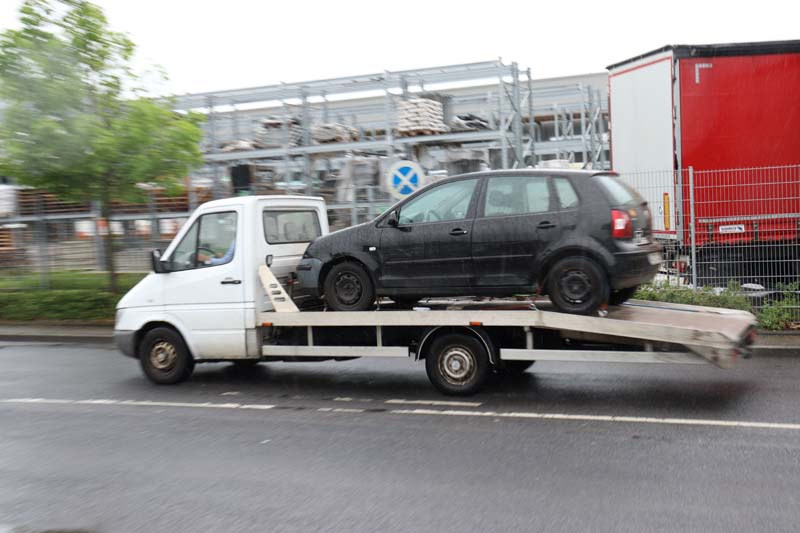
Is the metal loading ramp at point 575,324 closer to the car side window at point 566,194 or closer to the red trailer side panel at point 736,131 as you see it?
the car side window at point 566,194

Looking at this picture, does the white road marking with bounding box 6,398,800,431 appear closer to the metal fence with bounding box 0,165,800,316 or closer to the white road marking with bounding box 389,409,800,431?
the white road marking with bounding box 389,409,800,431

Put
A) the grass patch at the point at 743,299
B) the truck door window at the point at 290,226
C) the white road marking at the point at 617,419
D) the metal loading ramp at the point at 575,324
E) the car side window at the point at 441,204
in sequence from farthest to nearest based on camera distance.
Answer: the grass patch at the point at 743,299 < the truck door window at the point at 290,226 < the car side window at the point at 441,204 < the metal loading ramp at the point at 575,324 < the white road marking at the point at 617,419

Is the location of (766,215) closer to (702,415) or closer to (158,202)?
(702,415)

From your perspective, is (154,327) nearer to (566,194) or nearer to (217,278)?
(217,278)

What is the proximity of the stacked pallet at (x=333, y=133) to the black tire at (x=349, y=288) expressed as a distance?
34.2ft

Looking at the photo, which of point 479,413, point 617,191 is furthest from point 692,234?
point 479,413

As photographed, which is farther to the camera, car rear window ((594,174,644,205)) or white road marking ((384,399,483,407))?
white road marking ((384,399,483,407))

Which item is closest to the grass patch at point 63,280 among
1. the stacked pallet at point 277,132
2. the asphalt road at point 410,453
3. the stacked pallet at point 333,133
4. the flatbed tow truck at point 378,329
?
the stacked pallet at point 277,132

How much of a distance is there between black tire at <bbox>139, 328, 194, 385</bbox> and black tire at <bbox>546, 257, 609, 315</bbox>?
4.28m

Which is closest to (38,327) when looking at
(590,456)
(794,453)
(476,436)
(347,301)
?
(347,301)

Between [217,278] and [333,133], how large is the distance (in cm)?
1016

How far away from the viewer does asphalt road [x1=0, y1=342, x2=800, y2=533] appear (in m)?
4.84

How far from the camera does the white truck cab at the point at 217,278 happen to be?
8.76m

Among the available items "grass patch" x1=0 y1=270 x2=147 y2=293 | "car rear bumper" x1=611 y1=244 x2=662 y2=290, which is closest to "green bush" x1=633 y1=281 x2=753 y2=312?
"car rear bumper" x1=611 y1=244 x2=662 y2=290
